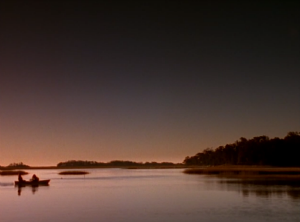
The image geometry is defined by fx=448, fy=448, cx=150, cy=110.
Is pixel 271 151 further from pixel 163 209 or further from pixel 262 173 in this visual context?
pixel 163 209

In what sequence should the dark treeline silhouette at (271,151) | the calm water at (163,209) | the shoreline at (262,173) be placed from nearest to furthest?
the calm water at (163,209) → the shoreline at (262,173) → the dark treeline silhouette at (271,151)

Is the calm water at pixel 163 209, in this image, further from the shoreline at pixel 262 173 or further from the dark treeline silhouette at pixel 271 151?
the dark treeline silhouette at pixel 271 151

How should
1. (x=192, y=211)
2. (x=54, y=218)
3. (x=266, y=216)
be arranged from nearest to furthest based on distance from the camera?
(x=266, y=216), (x=54, y=218), (x=192, y=211)

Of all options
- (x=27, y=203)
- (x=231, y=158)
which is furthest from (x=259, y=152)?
(x=27, y=203)

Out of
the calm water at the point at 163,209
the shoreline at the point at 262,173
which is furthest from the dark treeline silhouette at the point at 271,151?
the calm water at the point at 163,209

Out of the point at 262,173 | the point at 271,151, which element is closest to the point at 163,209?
the point at 262,173

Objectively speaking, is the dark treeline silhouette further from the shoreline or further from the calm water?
the calm water

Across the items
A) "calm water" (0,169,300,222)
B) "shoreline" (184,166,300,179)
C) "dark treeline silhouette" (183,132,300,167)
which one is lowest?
"calm water" (0,169,300,222)

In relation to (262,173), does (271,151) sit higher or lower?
higher

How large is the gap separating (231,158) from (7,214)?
131 m

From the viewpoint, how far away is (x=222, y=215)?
28141 mm

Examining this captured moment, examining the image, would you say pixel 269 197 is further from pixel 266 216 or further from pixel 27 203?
pixel 27 203

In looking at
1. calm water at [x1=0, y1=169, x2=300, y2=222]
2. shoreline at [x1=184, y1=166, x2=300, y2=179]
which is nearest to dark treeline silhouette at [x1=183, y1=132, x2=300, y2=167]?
shoreline at [x1=184, y1=166, x2=300, y2=179]

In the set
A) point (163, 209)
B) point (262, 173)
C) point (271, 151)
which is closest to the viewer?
point (163, 209)
